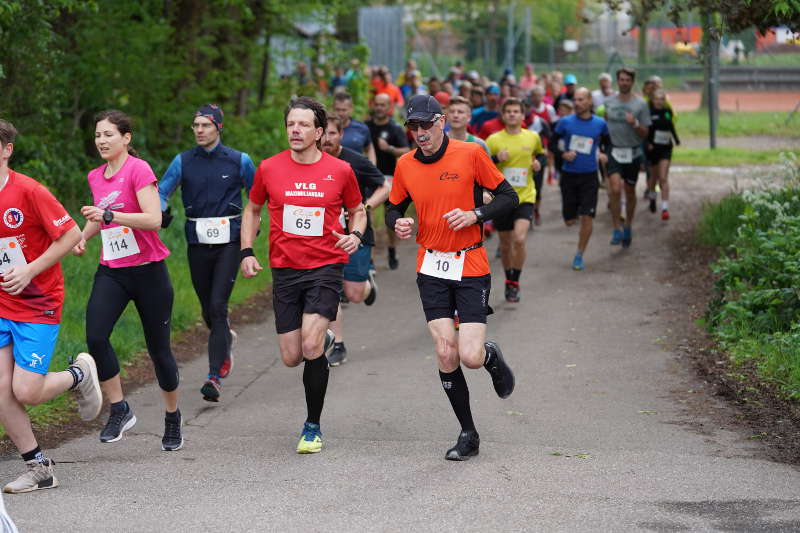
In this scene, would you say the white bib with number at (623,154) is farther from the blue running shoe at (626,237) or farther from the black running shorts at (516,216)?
the black running shorts at (516,216)

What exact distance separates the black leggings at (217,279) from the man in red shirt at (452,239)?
2.08 meters

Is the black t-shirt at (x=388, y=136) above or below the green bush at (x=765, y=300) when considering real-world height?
above

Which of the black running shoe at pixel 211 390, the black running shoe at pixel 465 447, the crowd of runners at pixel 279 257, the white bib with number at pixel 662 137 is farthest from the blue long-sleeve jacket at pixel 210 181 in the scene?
the white bib with number at pixel 662 137

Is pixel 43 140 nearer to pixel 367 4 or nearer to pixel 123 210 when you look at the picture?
pixel 123 210

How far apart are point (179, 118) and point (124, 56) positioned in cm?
137

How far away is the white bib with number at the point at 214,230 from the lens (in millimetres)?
8750

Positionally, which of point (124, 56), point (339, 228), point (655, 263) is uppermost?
point (124, 56)

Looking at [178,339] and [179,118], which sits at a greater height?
[179,118]

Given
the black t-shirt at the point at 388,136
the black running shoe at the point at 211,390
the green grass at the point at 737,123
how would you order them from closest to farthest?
the black running shoe at the point at 211,390 < the black t-shirt at the point at 388,136 < the green grass at the point at 737,123

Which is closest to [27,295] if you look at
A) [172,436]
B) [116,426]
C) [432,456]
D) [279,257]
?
[116,426]

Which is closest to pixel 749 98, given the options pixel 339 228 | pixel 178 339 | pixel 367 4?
pixel 367 4

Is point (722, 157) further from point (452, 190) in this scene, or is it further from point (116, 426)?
point (116, 426)

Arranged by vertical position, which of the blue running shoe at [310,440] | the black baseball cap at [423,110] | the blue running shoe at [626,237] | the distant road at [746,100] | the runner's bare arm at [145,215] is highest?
the black baseball cap at [423,110]

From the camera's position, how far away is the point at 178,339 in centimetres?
1102
